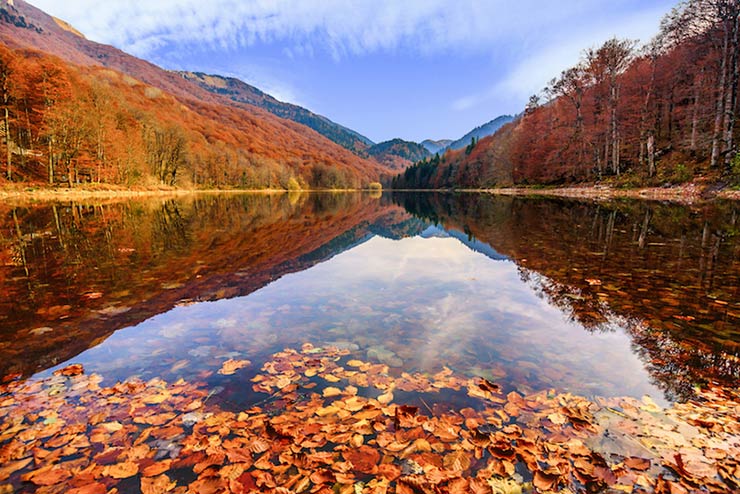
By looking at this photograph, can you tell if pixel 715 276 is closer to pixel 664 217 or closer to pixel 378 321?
pixel 378 321

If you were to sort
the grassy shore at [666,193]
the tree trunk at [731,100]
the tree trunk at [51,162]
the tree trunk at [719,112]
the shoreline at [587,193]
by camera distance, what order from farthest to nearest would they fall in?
the tree trunk at [51,162], the shoreline at [587,193], the tree trunk at [719,112], the grassy shore at [666,193], the tree trunk at [731,100]

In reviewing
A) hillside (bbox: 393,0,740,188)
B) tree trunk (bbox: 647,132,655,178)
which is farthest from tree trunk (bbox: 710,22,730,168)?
A: tree trunk (bbox: 647,132,655,178)

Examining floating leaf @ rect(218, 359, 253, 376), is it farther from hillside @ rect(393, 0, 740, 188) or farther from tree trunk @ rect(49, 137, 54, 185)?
tree trunk @ rect(49, 137, 54, 185)

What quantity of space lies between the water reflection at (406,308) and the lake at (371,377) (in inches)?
1.7

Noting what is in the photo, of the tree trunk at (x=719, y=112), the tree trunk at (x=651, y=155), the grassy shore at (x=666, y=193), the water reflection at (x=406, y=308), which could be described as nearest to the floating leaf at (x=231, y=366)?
the water reflection at (x=406, y=308)

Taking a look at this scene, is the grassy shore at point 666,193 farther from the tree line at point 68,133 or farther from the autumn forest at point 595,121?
the tree line at point 68,133

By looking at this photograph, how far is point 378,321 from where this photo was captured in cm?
612

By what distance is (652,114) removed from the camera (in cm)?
3997

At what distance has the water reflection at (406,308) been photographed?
14.9 ft

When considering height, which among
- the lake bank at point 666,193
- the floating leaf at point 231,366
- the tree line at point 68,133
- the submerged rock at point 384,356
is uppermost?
the tree line at point 68,133

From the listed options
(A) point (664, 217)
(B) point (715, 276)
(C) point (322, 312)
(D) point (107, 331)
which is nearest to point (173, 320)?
(D) point (107, 331)

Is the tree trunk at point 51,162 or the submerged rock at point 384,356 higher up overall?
the tree trunk at point 51,162

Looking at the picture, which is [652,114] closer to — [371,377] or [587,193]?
[587,193]

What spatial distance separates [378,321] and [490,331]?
1.90 m
